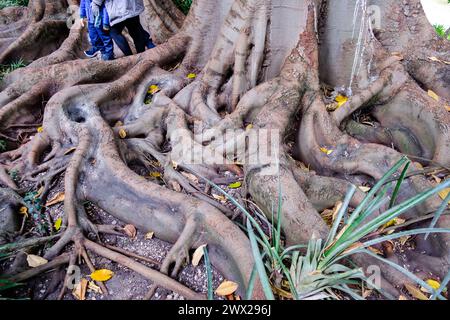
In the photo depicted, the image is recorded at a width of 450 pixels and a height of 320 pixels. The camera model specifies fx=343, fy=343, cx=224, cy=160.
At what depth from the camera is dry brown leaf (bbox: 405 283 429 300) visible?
1865 mm

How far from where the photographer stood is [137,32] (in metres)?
3.77

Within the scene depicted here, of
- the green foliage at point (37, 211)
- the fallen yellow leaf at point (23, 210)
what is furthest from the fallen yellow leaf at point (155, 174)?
the fallen yellow leaf at point (23, 210)

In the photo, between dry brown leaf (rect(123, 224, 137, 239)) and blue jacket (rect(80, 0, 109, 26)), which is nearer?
dry brown leaf (rect(123, 224, 137, 239))

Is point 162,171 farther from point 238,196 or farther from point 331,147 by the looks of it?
point 331,147

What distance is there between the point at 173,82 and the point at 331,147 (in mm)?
1655

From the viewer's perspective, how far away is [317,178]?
96.3 inches

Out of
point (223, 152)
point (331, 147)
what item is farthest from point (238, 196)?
point (331, 147)

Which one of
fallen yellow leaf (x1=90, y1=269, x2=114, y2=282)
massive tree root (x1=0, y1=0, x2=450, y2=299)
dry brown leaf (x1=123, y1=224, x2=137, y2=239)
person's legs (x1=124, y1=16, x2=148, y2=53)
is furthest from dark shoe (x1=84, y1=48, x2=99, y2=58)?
fallen yellow leaf (x1=90, y1=269, x2=114, y2=282)

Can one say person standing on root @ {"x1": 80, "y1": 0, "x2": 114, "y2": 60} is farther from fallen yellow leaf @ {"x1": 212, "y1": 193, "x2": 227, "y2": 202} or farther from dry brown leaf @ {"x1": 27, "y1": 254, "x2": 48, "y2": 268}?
dry brown leaf @ {"x1": 27, "y1": 254, "x2": 48, "y2": 268}

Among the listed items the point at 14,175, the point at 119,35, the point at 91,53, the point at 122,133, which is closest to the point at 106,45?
the point at 119,35

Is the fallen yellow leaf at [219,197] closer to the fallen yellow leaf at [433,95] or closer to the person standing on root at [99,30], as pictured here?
the fallen yellow leaf at [433,95]

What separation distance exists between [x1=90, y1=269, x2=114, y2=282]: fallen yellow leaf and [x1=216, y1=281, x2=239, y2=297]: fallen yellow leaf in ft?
2.17

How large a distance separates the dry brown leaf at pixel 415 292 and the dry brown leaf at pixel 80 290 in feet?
5.99

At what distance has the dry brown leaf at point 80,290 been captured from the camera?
196 cm
